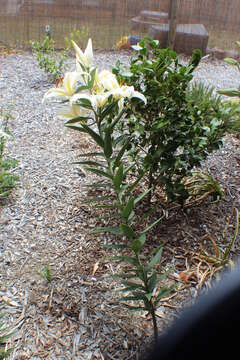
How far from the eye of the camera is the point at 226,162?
3.41 metres

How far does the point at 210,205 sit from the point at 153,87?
99 centimetres

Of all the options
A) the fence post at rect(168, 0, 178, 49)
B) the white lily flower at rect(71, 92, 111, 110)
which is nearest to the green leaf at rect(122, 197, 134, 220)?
the white lily flower at rect(71, 92, 111, 110)

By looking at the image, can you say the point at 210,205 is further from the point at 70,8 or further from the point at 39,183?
the point at 70,8

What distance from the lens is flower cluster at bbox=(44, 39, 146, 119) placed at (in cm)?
173

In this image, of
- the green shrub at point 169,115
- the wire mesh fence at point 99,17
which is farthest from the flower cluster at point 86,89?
the wire mesh fence at point 99,17

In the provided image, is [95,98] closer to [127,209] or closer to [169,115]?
[127,209]

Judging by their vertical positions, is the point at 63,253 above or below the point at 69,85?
below

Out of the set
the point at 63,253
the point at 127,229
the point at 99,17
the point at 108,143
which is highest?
the point at 99,17

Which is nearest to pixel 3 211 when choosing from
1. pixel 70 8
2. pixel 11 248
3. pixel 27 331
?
pixel 11 248

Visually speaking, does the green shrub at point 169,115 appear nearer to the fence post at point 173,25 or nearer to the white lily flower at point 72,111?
the white lily flower at point 72,111

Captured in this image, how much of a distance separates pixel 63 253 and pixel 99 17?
20.5 feet

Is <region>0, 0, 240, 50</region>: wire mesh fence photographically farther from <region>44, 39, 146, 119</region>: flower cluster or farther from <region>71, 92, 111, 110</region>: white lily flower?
<region>71, 92, 111, 110</region>: white lily flower

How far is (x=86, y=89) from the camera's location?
178 cm

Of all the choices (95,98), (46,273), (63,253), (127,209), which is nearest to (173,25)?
(63,253)
